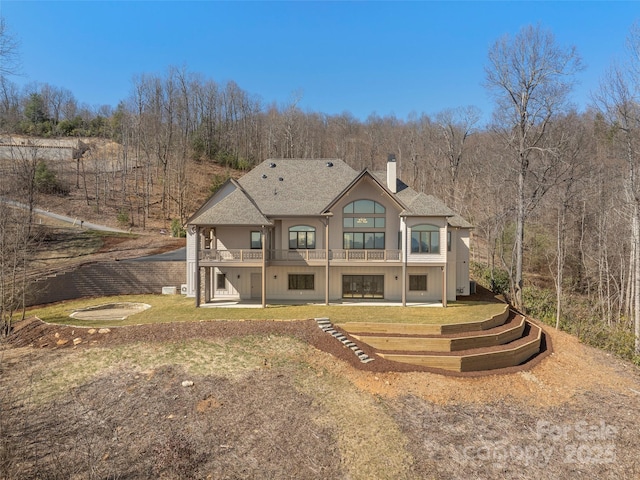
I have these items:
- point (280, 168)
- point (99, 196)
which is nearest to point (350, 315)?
point (280, 168)

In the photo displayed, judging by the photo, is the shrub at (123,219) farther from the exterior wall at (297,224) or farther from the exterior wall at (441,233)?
the exterior wall at (441,233)

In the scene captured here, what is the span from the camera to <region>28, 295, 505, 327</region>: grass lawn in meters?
17.6

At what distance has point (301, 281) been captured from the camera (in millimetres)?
22562

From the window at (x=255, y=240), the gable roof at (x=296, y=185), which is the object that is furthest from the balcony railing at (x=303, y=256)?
the gable roof at (x=296, y=185)

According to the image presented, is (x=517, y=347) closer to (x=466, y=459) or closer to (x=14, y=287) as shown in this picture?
(x=466, y=459)

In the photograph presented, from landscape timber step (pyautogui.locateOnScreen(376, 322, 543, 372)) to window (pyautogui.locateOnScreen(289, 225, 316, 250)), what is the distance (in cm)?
947

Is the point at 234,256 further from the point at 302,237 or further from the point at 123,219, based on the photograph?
the point at 123,219

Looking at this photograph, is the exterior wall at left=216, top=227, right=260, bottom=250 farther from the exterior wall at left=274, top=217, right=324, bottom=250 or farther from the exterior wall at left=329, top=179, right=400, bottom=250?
the exterior wall at left=329, top=179, right=400, bottom=250

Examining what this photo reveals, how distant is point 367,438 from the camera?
9.67 m

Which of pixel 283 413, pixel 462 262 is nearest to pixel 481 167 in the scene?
pixel 462 262

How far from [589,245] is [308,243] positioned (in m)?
22.8

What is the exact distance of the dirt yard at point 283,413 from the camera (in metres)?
8.64

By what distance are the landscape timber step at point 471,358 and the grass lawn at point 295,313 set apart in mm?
2313

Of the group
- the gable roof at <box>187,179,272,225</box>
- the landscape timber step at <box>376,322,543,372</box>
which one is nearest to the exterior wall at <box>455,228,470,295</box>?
the landscape timber step at <box>376,322,543,372</box>
